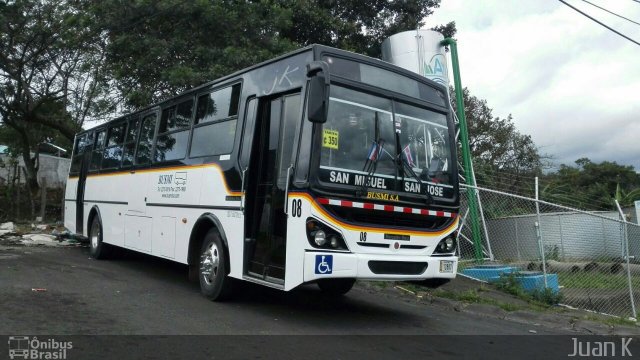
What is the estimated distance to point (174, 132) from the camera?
9.01 meters

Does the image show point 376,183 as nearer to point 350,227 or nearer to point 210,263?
point 350,227

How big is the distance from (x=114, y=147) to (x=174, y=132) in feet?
11.2

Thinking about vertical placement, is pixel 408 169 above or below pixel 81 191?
above

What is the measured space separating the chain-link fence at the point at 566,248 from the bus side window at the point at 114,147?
292 inches

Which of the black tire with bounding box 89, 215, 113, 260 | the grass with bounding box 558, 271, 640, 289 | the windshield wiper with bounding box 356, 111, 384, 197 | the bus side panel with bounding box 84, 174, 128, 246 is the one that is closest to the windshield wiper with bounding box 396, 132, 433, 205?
the windshield wiper with bounding box 356, 111, 384, 197

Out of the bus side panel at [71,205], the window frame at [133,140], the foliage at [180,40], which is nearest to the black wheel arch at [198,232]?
the window frame at [133,140]

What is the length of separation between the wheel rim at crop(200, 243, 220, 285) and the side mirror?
2668 millimetres

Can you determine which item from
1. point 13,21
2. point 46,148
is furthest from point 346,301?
point 46,148

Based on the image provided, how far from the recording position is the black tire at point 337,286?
8.02 meters

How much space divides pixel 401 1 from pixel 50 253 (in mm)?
12899

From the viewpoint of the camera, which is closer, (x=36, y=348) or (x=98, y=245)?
(x=36, y=348)

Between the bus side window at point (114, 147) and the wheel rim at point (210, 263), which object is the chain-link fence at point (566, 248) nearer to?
the wheel rim at point (210, 263)

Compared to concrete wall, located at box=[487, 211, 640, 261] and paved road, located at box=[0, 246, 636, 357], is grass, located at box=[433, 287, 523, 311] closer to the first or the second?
paved road, located at box=[0, 246, 636, 357]

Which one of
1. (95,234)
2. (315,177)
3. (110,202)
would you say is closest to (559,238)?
(315,177)
